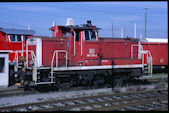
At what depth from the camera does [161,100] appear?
902 centimetres

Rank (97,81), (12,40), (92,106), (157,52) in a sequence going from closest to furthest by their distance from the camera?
(92,106) → (97,81) → (12,40) → (157,52)

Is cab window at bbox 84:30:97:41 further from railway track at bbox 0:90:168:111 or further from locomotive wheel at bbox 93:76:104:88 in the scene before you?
railway track at bbox 0:90:168:111

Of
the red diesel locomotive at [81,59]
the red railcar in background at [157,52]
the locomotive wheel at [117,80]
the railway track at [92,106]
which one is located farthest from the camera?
the red railcar in background at [157,52]

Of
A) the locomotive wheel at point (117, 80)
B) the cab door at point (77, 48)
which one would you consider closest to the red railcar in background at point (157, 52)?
the locomotive wheel at point (117, 80)

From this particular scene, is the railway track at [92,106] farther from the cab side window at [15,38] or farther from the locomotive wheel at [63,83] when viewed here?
the cab side window at [15,38]

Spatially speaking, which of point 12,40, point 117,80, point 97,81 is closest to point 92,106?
point 97,81

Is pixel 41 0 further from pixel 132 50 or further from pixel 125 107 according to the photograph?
pixel 132 50

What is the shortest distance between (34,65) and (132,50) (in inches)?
245

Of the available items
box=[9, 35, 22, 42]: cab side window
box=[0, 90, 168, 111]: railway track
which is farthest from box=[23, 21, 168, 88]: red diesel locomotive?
box=[9, 35, 22, 42]: cab side window

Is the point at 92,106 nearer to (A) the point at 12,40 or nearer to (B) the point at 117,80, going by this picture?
(B) the point at 117,80

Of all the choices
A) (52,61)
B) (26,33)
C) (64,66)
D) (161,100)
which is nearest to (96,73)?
(64,66)

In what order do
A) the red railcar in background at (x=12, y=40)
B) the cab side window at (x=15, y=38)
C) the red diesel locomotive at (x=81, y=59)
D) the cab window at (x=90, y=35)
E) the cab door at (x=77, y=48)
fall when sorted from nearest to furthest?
the red diesel locomotive at (x=81, y=59) < the cab door at (x=77, y=48) < the cab window at (x=90, y=35) < the red railcar in background at (x=12, y=40) < the cab side window at (x=15, y=38)

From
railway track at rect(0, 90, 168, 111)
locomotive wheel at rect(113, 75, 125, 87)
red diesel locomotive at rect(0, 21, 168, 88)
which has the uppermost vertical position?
red diesel locomotive at rect(0, 21, 168, 88)

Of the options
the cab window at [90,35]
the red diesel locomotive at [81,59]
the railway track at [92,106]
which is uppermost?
the cab window at [90,35]
